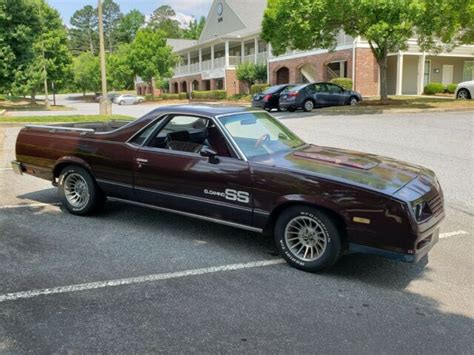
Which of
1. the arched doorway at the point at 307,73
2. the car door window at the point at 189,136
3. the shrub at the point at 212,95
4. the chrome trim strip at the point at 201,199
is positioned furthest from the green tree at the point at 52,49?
the chrome trim strip at the point at 201,199

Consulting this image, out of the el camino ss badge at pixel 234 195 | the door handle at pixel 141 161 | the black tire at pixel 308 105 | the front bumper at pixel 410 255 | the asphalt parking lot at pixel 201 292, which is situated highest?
the black tire at pixel 308 105

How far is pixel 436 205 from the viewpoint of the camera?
4570 mm

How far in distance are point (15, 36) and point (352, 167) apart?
32.1m

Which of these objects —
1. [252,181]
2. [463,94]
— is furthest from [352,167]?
[463,94]

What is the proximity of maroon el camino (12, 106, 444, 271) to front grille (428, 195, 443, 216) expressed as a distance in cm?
1

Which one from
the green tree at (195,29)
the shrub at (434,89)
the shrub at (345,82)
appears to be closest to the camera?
the shrub at (345,82)

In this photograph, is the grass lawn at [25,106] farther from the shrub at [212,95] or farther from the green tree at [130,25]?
the green tree at [130,25]

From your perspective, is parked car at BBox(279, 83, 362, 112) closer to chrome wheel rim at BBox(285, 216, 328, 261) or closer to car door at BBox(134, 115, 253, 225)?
car door at BBox(134, 115, 253, 225)

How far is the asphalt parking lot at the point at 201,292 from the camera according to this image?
3.39 m

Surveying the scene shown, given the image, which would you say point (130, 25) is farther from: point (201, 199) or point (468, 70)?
point (201, 199)

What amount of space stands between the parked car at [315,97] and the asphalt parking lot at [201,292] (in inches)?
637

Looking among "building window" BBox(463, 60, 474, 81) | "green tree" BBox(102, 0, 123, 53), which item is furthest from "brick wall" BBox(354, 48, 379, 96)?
"green tree" BBox(102, 0, 123, 53)

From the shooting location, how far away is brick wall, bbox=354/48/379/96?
96.9 feet

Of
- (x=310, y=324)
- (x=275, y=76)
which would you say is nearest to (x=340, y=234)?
(x=310, y=324)
